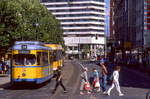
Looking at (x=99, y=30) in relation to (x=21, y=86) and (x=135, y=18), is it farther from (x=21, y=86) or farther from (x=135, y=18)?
(x=21, y=86)

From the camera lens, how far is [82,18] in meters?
150

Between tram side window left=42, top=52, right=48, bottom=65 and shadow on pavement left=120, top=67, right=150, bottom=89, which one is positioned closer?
tram side window left=42, top=52, right=48, bottom=65

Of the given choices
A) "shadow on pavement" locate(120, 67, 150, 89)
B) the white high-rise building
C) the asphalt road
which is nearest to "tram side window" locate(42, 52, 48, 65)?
the asphalt road

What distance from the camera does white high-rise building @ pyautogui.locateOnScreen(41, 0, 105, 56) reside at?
147875 mm

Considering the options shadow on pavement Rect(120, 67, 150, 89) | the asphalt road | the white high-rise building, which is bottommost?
shadow on pavement Rect(120, 67, 150, 89)

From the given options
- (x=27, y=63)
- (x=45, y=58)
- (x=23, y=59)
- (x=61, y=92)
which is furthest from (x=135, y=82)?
(x=23, y=59)

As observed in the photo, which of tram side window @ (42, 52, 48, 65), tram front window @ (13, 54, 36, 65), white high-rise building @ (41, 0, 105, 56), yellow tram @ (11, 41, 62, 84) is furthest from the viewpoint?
white high-rise building @ (41, 0, 105, 56)

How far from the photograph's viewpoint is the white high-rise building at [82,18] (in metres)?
148

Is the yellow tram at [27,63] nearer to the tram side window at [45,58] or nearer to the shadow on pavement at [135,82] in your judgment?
the tram side window at [45,58]

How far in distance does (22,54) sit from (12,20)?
12845 millimetres

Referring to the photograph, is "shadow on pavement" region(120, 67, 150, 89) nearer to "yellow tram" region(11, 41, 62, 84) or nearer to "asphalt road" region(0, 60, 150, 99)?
"asphalt road" region(0, 60, 150, 99)

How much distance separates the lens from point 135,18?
8562 cm

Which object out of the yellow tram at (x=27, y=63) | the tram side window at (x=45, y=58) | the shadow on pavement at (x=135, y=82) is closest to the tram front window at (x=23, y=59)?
the yellow tram at (x=27, y=63)

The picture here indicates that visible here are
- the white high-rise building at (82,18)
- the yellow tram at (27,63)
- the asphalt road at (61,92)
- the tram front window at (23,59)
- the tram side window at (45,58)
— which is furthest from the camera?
the white high-rise building at (82,18)
